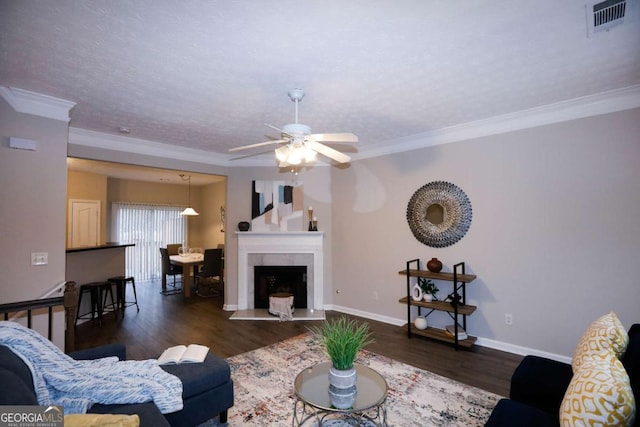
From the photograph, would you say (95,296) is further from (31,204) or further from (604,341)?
→ (604,341)

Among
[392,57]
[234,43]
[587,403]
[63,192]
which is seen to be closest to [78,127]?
[63,192]

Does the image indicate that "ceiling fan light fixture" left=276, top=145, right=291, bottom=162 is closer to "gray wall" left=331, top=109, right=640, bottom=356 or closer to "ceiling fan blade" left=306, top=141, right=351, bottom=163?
"ceiling fan blade" left=306, top=141, right=351, bottom=163

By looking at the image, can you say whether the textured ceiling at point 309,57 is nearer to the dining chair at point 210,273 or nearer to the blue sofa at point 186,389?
the blue sofa at point 186,389

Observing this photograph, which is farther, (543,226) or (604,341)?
(543,226)

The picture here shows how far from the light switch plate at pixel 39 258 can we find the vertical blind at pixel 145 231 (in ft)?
16.0

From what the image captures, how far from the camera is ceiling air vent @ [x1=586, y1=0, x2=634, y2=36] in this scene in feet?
5.65

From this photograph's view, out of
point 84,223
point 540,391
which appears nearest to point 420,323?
point 540,391

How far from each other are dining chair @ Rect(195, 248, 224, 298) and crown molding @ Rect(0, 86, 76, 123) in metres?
3.77

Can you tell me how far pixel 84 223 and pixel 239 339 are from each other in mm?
4781

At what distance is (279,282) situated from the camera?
5.42 metres

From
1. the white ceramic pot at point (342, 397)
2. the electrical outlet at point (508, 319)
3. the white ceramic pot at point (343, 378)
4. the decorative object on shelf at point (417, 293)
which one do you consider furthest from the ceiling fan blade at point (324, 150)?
the electrical outlet at point (508, 319)

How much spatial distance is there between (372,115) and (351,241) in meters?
2.35

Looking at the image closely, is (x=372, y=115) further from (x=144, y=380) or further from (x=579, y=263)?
(x=144, y=380)

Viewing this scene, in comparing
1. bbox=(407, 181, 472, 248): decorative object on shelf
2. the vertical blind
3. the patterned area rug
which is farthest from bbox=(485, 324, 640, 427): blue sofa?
the vertical blind
